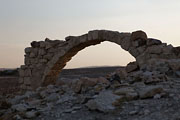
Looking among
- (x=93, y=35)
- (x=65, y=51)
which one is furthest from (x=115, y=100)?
(x=65, y=51)

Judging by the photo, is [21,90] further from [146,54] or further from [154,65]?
[154,65]

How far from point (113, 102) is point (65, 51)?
17.9 ft

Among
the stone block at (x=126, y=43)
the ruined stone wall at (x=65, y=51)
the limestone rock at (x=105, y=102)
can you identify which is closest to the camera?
the limestone rock at (x=105, y=102)

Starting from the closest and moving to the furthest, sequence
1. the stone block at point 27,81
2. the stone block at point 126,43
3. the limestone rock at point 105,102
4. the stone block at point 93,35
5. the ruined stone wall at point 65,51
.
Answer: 1. the limestone rock at point 105,102
2. the ruined stone wall at point 65,51
3. the stone block at point 126,43
4. the stone block at point 93,35
5. the stone block at point 27,81

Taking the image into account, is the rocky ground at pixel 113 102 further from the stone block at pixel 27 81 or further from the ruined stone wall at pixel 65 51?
the stone block at pixel 27 81

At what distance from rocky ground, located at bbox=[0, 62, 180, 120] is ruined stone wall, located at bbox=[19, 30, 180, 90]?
1.88m

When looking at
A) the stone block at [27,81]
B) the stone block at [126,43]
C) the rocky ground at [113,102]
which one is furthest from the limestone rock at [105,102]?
the stone block at [27,81]

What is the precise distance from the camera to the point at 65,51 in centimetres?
865

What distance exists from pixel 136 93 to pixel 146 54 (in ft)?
10.9

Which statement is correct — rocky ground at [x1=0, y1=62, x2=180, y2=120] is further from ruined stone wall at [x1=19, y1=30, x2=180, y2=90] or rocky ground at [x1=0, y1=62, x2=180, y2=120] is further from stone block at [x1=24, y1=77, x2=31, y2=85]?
stone block at [x1=24, y1=77, x2=31, y2=85]

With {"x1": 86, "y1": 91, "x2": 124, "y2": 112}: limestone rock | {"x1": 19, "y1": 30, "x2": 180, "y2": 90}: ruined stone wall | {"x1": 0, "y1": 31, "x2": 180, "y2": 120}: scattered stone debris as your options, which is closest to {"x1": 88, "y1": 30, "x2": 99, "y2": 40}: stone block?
{"x1": 19, "y1": 30, "x2": 180, "y2": 90}: ruined stone wall

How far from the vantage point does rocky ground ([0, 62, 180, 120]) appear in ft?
10.2

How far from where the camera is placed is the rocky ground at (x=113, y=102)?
3105mm

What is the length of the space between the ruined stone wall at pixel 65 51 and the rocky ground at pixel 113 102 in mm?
1878
